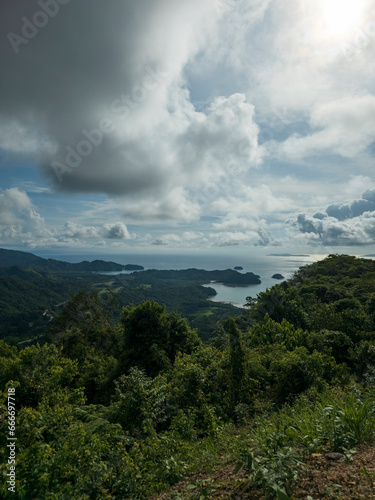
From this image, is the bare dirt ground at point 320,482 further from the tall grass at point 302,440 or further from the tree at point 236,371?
the tree at point 236,371

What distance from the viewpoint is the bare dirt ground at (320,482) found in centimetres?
311

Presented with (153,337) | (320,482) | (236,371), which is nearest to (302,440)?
(320,482)

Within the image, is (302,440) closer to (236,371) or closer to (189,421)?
(189,421)

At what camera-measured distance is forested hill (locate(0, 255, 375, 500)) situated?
3869 mm

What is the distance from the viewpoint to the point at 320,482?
334cm

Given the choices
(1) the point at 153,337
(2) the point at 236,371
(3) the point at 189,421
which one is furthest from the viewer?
(1) the point at 153,337

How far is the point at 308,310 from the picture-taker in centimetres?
4025

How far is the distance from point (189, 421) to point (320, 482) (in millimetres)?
5565

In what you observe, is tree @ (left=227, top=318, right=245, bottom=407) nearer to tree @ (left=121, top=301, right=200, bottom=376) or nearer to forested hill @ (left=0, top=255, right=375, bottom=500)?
forested hill @ (left=0, top=255, right=375, bottom=500)

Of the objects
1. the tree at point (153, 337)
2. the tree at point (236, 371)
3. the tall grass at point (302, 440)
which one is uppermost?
the tall grass at point (302, 440)

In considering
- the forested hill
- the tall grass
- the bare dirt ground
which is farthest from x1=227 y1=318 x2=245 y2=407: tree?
the bare dirt ground

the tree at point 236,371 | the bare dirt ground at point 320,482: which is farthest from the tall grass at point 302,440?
the tree at point 236,371

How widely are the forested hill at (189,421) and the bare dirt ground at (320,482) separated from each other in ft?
0.06

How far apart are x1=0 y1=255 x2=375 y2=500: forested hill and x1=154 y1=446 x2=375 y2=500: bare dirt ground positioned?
0.7 inches
